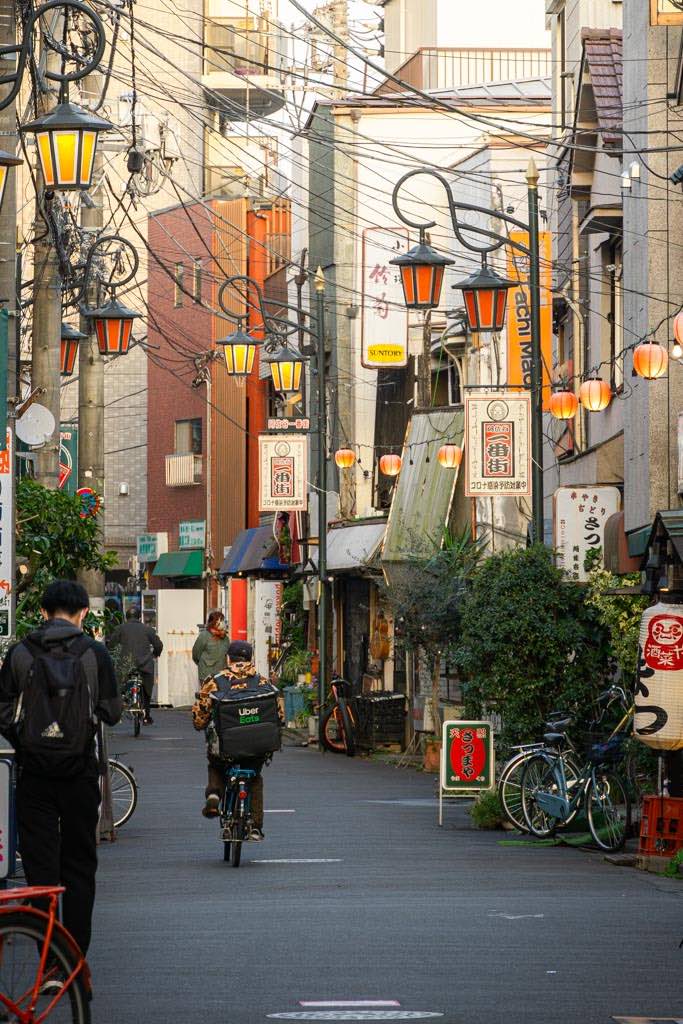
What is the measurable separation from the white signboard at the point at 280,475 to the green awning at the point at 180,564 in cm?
2000

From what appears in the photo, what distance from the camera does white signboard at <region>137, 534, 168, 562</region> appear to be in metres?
58.4

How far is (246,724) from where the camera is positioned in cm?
1578

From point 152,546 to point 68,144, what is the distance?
144ft

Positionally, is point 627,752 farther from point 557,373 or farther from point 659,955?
point 557,373

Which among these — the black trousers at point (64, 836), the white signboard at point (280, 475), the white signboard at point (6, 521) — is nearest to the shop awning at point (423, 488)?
the white signboard at point (280, 475)

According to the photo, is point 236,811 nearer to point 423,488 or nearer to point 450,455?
point 450,455

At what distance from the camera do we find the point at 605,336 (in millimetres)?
28344

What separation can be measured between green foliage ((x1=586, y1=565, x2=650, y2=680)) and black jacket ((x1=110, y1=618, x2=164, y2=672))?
15638 mm

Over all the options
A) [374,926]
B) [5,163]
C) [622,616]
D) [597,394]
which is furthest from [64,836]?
[597,394]

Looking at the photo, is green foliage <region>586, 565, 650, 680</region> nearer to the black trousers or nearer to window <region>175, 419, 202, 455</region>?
Result: the black trousers

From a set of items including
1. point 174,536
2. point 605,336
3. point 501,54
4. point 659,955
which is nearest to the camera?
point 659,955

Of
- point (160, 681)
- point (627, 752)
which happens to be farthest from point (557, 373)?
point (160, 681)

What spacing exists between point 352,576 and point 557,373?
8090 millimetres

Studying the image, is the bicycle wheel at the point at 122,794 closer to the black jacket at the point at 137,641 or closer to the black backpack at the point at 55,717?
the black backpack at the point at 55,717
